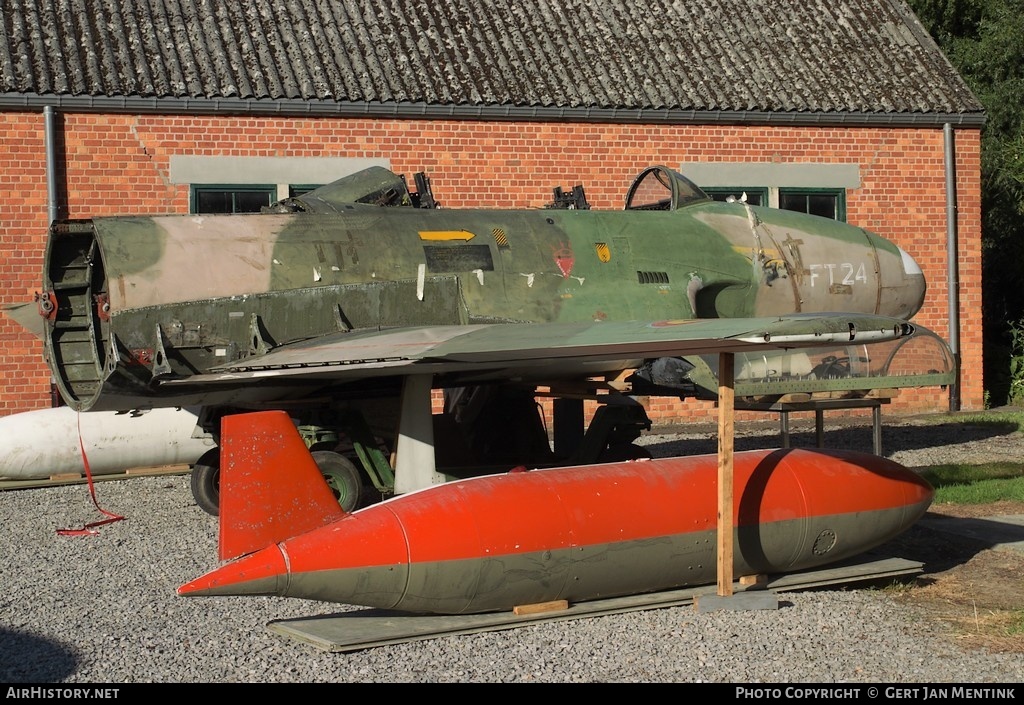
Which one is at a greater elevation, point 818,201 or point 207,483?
point 818,201

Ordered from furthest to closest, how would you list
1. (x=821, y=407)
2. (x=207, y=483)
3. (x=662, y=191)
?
1. (x=662, y=191)
2. (x=821, y=407)
3. (x=207, y=483)

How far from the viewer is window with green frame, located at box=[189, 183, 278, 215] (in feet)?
58.5

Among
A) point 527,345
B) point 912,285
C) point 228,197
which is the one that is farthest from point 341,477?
point 228,197

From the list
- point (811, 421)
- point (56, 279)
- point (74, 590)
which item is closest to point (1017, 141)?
point (811, 421)

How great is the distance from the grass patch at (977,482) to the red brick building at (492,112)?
5832 mm

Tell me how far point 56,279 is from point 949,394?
14870mm

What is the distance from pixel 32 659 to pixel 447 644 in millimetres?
2511

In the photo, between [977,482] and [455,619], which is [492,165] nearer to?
[977,482]

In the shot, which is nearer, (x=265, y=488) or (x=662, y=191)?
(x=265, y=488)

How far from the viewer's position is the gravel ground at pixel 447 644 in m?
7.05

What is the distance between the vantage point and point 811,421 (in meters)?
19.5

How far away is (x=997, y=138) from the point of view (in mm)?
26094

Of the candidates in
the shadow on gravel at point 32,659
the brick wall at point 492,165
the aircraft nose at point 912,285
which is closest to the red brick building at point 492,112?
the brick wall at point 492,165

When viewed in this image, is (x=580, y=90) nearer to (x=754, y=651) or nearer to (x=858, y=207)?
(x=858, y=207)
